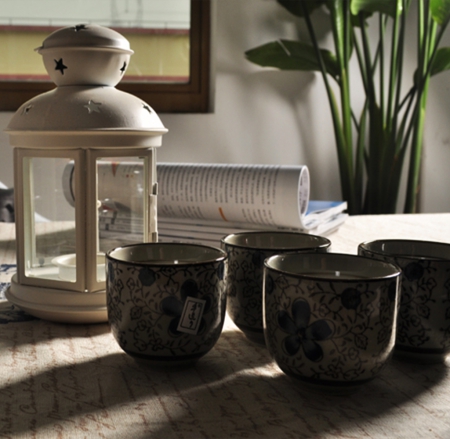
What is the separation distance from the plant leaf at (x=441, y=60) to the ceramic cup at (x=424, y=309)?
191 centimetres

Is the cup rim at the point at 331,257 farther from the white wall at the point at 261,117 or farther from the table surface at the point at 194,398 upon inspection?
the white wall at the point at 261,117

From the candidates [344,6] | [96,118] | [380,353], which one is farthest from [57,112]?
[344,6]

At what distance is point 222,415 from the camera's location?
1.16 feet

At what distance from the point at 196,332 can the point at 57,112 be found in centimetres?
24

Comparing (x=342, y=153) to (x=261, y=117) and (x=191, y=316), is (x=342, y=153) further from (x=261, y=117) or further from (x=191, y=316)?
(x=191, y=316)

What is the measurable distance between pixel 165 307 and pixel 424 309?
193 millimetres

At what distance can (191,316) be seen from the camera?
1.34 ft

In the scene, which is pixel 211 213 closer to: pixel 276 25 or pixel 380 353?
pixel 380 353

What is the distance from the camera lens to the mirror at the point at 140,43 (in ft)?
7.06

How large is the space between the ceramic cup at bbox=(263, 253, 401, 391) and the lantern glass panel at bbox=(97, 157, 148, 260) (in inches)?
8.8

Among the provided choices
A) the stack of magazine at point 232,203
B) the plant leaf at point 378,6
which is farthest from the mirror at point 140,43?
the stack of magazine at point 232,203

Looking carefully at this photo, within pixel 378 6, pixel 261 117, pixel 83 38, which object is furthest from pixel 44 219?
pixel 261 117

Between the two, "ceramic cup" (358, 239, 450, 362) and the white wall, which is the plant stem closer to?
the white wall

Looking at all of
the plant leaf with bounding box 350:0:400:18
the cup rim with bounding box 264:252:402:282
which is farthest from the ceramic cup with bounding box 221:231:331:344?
the plant leaf with bounding box 350:0:400:18
